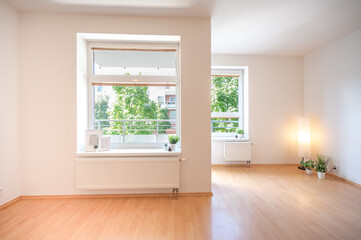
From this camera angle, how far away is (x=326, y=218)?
2.41 metres

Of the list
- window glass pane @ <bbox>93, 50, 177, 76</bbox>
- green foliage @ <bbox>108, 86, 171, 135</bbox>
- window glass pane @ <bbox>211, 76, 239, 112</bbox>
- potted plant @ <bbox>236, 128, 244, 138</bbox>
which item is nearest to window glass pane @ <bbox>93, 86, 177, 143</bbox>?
green foliage @ <bbox>108, 86, 171, 135</bbox>

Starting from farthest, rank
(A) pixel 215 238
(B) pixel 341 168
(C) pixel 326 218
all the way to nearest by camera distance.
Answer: (B) pixel 341 168 → (C) pixel 326 218 → (A) pixel 215 238

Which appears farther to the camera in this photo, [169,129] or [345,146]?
[345,146]

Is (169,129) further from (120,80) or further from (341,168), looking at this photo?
(341,168)

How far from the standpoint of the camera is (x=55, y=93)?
3041 mm

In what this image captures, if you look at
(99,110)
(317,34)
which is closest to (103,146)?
(99,110)

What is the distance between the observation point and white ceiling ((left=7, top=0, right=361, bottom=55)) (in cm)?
276

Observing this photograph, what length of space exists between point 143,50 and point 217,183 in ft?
9.41

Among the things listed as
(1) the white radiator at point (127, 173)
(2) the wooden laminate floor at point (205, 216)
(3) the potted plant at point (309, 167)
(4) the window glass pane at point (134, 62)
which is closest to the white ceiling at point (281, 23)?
(4) the window glass pane at point (134, 62)

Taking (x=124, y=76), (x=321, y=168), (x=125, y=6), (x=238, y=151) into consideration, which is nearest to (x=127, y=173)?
(x=124, y=76)

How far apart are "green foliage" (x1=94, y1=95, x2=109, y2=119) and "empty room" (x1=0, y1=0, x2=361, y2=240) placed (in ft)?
0.06

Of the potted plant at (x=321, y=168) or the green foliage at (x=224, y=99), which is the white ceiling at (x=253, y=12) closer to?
the green foliage at (x=224, y=99)

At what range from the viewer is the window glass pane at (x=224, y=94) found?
5.27 m

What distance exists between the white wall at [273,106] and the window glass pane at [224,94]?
43 cm
